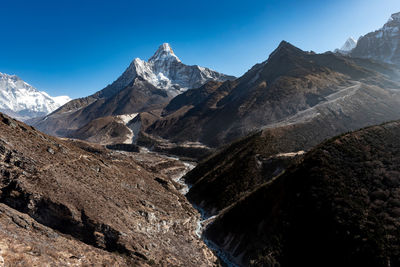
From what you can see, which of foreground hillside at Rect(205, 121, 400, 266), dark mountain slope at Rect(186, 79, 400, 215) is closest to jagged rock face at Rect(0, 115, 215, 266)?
foreground hillside at Rect(205, 121, 400, 266)

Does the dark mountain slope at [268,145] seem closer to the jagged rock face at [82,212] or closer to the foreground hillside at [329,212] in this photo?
the foreground hillside at [329,212]

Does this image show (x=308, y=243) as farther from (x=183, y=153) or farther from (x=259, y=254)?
(x=183, y=153)

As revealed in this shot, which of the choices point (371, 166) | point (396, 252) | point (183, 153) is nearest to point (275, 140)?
point (371, 166)

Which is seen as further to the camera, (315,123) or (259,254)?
(315,123)

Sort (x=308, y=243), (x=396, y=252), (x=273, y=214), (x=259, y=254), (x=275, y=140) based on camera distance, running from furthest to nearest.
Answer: (x=275, y=140) < (x=273, y=214) < (x=259, y=254) < (x=308, y=243) < (x=396, y=252)

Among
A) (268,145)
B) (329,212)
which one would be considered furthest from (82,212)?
(268,145)

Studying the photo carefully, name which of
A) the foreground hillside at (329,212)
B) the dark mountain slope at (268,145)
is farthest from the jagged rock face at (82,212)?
the dark mountain slope at (268,145)

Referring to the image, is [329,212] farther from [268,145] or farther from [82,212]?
[268,145]
